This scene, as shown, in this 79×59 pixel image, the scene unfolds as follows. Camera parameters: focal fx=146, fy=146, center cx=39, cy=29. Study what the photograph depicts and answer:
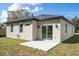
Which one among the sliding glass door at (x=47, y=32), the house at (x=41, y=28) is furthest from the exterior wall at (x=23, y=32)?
the sliding glass door at (x=47, y=32)

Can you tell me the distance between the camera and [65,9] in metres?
12.0

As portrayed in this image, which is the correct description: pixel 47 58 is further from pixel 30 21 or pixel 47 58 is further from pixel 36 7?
pixel 30 21

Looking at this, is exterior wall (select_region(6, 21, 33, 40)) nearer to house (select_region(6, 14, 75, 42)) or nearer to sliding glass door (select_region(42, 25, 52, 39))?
house (select_region(6, 14, 75, 42))

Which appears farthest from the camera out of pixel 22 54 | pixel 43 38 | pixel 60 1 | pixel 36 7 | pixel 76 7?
pixel 43 38

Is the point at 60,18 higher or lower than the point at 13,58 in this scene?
higher

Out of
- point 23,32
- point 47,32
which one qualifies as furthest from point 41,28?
point 23,32

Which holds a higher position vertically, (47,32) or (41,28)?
(41,28)

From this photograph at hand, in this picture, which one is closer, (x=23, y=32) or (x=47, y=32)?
(x=47, y=32)

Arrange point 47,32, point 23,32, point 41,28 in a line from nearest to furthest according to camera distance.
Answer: point 47,32, point 41,28, point 23,32

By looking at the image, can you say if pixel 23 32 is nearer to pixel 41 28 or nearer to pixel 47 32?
pixel 41 28

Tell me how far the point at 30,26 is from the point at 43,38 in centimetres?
181

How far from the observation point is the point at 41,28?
15.0 m

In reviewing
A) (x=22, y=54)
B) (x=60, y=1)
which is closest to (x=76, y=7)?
(x=60, y=1)

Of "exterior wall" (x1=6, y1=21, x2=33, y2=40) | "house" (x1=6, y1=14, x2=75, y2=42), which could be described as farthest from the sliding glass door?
"exterior wall" (x1=6, y1=21, x2=33, y2=40)
